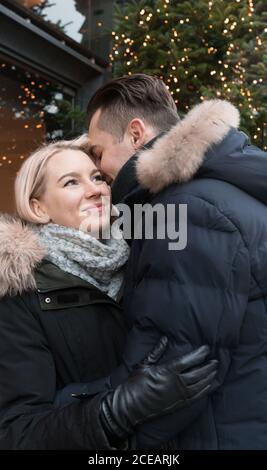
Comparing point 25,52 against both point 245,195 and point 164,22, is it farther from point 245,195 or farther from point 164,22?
point 245,195

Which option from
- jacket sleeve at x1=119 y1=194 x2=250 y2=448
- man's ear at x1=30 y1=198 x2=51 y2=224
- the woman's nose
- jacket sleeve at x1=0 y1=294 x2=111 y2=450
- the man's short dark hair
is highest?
the man's short dark hair

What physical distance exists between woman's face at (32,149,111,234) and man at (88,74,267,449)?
0.39 meters

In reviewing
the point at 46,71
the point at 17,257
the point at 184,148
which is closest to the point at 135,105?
the point at 184,148

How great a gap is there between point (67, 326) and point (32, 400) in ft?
0.85

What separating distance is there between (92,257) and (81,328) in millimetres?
257

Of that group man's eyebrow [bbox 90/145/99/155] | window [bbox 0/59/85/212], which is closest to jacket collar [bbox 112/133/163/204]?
man's eyebrow [bbox 90/145/99/155]

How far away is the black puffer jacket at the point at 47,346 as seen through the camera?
1.40 m

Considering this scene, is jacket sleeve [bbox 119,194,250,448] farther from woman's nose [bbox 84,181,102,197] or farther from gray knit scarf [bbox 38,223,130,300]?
woman's nose [bbox 84,181,102,197]

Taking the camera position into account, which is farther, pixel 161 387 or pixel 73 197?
pixel 73 197

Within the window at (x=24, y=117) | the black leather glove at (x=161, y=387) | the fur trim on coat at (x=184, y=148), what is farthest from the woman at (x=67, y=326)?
the window at (x=24, y=117)

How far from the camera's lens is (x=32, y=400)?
1462 mm

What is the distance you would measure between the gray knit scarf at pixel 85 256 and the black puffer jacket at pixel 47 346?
60mm

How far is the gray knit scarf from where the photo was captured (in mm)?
1724

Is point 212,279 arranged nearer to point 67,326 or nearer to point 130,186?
point 130,186
